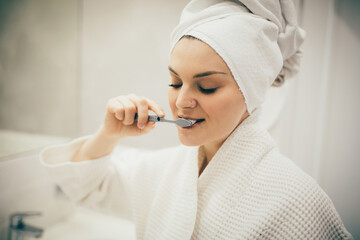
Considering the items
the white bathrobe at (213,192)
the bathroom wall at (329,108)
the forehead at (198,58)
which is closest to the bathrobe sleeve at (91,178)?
the white bathrobe at (213,192)

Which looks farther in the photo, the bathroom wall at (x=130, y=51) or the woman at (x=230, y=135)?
the bathroom wall at (x=130, y=51)

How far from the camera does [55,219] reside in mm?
1062

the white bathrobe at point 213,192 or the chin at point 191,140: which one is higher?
the chin at point 191,140

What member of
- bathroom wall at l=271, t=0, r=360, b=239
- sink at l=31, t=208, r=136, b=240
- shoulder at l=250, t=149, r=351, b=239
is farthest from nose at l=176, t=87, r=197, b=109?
sink at l=31, t=208, r=136, b=240

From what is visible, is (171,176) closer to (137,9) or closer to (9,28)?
(137,9)

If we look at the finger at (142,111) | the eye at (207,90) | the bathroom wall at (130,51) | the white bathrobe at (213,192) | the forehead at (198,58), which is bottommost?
the white bathrobe at (213,192)

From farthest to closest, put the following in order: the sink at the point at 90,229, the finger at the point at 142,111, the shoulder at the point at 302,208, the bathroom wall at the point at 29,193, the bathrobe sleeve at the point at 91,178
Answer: the sink at the point at 90,229
the bathroom wall at the point at 29,193
the bathrobe sleeve at the point at 91,178
the finger at the point at 142,111
the shoulder at the point at 302,208

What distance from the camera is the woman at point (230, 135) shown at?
436 mm

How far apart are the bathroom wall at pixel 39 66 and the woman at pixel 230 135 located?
0.54 meters

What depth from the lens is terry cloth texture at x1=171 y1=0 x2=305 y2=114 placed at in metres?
0.44

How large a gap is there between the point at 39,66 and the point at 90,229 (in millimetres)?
813

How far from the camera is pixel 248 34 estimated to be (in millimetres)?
445

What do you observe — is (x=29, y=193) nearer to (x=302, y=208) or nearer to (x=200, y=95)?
(x=200, y=95)

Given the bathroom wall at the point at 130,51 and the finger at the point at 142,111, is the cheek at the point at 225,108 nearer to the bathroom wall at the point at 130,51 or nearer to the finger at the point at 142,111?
the finger at the point at 142,111
